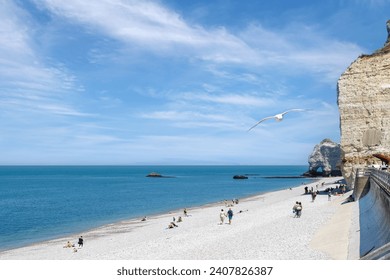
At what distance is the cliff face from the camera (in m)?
36.8

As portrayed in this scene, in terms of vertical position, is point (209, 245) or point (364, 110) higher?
point (364, 110)

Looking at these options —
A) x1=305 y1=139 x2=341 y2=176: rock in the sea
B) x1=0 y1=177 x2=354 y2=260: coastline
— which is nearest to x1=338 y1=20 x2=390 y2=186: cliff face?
Answer: x1=0 y1=177 x2=354 y2=260: coastline

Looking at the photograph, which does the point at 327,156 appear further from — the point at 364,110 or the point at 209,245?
the point at 209,245

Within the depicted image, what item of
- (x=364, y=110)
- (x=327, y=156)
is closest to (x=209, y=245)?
(x=364, y=110)

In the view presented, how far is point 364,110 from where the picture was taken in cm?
3762

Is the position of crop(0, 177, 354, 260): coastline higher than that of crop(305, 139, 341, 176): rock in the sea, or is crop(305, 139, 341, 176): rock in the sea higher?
crop(305, 139, 341, 176): rock in the sea

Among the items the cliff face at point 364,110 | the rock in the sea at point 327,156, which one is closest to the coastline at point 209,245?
the cliff face at point 364,110

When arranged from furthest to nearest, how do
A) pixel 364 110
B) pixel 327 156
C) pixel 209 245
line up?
pixel 327 156
pixel 364 110
pixel 209 245

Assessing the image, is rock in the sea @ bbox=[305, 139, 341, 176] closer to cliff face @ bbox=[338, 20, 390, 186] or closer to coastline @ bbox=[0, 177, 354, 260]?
cliff face @ bbox=[338, 20, 390, 186]

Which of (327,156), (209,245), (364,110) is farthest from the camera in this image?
(327,156)

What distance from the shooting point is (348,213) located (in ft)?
83.2

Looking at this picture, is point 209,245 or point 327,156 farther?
→ point 327,156
